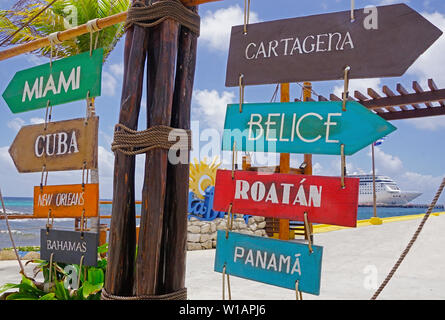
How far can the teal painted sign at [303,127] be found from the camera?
157 cm

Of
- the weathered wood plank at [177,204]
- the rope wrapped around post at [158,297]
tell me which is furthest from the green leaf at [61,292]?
the weathered wood plank at [177,204]

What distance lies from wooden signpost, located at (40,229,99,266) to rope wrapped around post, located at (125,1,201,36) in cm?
130

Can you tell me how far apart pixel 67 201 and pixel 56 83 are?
0.82m

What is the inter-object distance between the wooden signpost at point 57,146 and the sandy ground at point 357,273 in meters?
2.58

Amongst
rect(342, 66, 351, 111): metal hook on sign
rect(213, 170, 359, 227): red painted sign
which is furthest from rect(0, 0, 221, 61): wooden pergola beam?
rect(213, 170, 359, 227): red painted sign

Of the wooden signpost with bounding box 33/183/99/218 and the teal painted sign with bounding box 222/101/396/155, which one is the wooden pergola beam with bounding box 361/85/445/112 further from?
the wooden signpost with bounding box 33/183/99/218

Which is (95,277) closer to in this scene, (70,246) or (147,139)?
(70,246)

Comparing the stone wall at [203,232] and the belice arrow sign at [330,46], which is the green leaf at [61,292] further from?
the stone wall at [203,232]

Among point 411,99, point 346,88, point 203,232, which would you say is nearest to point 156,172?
point 346,88

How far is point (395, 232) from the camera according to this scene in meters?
10.8

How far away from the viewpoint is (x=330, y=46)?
1.70 metres

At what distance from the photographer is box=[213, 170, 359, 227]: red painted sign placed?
1.56 m
